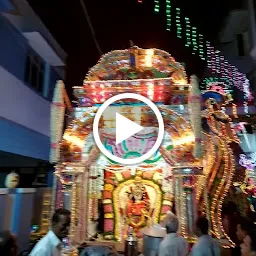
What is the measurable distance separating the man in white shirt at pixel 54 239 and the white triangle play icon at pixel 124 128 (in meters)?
3.20

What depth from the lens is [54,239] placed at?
8.32ft

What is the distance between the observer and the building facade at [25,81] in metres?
7.04

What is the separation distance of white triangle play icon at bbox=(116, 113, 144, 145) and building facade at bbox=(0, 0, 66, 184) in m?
2.79

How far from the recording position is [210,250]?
3.50m

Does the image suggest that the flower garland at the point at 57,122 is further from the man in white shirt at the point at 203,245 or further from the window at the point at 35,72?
the window at the point at 35,72

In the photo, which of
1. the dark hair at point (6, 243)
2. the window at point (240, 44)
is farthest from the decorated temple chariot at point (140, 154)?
the window at point (240, 44)

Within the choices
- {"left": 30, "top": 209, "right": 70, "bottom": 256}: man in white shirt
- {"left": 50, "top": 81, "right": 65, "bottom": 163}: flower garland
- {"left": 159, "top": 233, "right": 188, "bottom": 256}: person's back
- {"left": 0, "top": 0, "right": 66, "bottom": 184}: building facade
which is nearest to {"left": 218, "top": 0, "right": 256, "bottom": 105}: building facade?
{"left": 0, "top": 0, "right": 66, "bottom": 184}: building facade

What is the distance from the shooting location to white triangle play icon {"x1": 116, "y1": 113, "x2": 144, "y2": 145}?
18.9ft

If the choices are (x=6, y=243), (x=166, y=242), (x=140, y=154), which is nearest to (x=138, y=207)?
(x=140, y=154)

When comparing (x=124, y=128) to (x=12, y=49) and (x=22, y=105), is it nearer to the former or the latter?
(x=22, y=105)

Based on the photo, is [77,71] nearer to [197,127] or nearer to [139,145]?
[139,145]

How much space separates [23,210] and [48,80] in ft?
21.5

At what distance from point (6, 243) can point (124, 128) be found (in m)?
3.86

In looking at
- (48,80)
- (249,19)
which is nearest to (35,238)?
(48,80)
